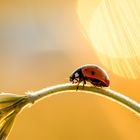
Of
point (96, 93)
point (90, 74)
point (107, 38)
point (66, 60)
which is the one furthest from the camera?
point (66, 60)

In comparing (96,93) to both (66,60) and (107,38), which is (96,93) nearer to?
(107,38)

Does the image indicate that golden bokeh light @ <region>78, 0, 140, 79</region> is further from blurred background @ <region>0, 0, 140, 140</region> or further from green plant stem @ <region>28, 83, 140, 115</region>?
green plant stem @ <region>28, 83, 140, 115</region>

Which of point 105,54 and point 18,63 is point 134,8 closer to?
point 105,54


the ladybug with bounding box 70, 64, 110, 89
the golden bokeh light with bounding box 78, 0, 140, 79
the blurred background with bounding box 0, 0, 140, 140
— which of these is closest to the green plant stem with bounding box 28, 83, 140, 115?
the ladybug with bounding box 70, 64, 110, 89

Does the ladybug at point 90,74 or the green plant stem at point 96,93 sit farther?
the ladybug at point 90,74

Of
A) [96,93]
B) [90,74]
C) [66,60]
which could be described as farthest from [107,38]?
[96,93]

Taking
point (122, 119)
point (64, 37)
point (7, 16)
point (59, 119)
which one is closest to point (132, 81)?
Result: point (122, 119)

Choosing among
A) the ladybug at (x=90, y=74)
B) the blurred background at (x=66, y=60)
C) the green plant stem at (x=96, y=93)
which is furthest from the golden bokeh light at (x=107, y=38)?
Answer: the green plant stem at (x=96, y=93)

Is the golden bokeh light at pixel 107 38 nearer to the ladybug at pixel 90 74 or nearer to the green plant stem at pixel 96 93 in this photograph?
the ladybug at pixel 90 74
